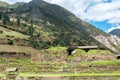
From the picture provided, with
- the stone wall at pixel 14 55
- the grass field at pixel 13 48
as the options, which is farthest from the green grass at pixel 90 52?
the grass field at pixel 13 48

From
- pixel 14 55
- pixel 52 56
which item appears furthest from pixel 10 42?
pixel 52 56

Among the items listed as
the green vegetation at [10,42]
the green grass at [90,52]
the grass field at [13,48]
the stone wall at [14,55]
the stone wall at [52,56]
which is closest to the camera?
the green grass at [90,52]

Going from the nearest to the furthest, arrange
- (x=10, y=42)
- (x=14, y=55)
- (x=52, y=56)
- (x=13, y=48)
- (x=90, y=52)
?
(x=90, y=52) → (x=52, y=56) → (x=14, y=55) → (x=13, y=48) → (x=10, y=42)

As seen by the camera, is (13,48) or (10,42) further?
(10,42)

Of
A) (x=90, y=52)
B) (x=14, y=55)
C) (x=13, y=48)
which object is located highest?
(x=13, y=48)

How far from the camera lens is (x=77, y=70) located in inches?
1729

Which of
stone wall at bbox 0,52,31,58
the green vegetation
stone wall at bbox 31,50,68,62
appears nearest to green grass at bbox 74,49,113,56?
stone wall at bbox 31,50,68,62

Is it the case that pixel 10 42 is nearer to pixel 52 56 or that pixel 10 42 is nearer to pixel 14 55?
pixel 14 55

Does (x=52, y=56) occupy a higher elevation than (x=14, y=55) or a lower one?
higher

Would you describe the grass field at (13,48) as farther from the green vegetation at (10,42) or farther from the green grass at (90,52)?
the green grass at (90,52)

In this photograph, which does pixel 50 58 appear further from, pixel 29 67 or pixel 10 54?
pixel 10 54

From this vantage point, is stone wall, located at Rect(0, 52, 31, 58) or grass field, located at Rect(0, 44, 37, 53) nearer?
stone wall, located at Rect(0, 52, 31, 58)

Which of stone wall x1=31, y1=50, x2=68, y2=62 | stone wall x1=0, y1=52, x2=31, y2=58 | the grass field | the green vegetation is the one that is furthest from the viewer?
the green vegetation

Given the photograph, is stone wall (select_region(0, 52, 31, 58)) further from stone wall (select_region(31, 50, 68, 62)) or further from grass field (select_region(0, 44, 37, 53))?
stone wall (select_region(31, 50, 68, 62))
